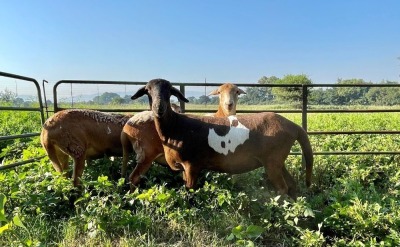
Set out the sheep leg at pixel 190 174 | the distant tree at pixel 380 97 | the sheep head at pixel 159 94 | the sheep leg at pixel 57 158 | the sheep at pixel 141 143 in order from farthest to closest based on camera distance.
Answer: the distant tree at pixel 380 97 → the sheep leg at pixel 57 158 → the sheep at pixel 141 143 → the sheep leg at pixel 190 174 → the sheep head at pixel 159 94

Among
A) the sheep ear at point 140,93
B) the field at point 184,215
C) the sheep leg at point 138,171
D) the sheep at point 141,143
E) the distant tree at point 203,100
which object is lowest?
the field at point 184,215

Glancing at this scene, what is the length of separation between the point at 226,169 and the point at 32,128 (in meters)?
8.19

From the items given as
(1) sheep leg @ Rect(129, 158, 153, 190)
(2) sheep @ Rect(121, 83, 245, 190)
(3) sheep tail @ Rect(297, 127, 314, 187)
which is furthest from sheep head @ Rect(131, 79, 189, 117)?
(3) sheep tail @ Rect(297, 127, 314, 187)

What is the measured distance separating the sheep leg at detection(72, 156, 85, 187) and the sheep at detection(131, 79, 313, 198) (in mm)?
1212

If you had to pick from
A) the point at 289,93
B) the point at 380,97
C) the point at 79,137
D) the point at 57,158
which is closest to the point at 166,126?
the point at 79,137

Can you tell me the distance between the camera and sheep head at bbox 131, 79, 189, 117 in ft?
13.4

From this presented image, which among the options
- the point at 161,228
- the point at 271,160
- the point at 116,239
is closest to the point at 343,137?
the point at 271,160

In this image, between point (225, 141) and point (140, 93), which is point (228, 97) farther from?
point (140, 93)

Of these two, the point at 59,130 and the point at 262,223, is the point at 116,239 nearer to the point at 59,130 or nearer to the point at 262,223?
the point at 262,223

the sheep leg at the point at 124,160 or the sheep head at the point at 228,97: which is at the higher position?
the sheep head at the point at 228,97

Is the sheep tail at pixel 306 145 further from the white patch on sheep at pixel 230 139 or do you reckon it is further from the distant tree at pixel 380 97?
the distant tree at pixel 380 97

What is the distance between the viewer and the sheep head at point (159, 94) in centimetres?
407

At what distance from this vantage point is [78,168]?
181 inches

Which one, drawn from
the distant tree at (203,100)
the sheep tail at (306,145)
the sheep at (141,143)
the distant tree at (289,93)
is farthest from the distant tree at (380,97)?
the sheep at (141,143)
